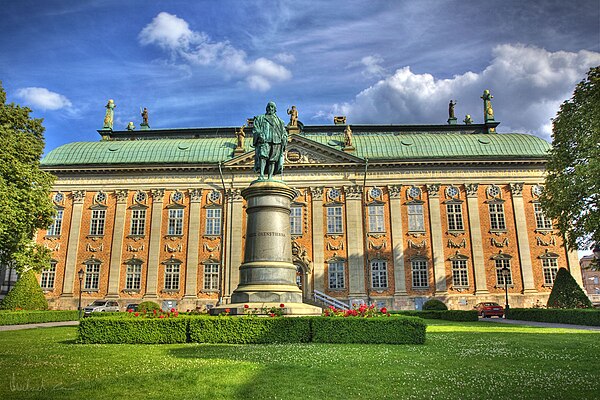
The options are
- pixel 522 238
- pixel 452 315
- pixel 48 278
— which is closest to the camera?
pixel 452 315

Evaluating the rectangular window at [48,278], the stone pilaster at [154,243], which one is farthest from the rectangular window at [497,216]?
the rectangular window at [48,278]

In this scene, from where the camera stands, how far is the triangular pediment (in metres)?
43.0

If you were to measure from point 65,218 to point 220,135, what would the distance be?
56.5 ft

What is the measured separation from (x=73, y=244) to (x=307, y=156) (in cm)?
2281

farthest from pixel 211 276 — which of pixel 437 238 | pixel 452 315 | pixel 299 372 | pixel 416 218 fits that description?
pixel 299 372

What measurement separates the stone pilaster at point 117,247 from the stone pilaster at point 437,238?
27981mm

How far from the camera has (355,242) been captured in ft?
136

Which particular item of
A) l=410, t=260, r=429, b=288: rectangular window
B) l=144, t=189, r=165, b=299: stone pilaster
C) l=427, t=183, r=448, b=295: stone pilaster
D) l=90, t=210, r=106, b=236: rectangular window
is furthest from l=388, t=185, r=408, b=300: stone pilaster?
l=90, t=210, r=106, b=236: rectangular window

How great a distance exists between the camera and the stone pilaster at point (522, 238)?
4031 cm

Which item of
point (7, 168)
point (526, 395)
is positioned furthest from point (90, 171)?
point (526, 395)

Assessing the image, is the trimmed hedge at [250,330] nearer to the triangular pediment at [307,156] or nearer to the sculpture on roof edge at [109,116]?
the triangular pediment at [307,156]

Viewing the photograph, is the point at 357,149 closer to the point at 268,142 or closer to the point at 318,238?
the point at 318,238

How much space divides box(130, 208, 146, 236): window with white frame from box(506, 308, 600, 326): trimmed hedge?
31579 millimetres

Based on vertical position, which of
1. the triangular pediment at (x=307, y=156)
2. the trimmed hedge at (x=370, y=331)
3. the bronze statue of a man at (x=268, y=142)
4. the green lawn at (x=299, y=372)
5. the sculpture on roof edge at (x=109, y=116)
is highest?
the sculpture on roof edge at (x=109, y=116)
